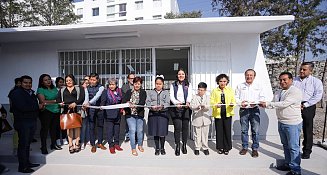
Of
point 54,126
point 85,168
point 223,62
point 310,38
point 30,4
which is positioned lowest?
point 85,168

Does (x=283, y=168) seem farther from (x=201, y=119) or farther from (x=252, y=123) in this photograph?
(x=201, y=119)

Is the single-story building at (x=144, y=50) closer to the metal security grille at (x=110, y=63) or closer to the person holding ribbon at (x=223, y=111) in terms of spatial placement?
the metal security grille at (x=110, y=63)

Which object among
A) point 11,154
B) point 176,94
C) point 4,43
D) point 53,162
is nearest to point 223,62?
point 176,94

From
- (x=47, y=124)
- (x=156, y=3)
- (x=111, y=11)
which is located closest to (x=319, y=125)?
(x=47, y=124)

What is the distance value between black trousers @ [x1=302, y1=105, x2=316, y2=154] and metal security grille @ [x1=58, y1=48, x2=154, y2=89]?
145 inches

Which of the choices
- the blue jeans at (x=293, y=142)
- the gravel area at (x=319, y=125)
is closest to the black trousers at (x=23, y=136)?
the blue jeans at (x=293, y=142)

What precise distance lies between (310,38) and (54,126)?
9.41 meters

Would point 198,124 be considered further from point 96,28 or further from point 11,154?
point 11,154

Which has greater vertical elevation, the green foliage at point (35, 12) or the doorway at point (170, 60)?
Result: the green foliage at point (35, 12)

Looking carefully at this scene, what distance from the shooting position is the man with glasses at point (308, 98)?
3707mm

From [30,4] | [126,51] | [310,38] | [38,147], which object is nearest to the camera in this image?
[38,147]

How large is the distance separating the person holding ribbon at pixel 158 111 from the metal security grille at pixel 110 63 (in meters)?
2.17

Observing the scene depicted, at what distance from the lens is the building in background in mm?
32094

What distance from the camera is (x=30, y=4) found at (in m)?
15.0
